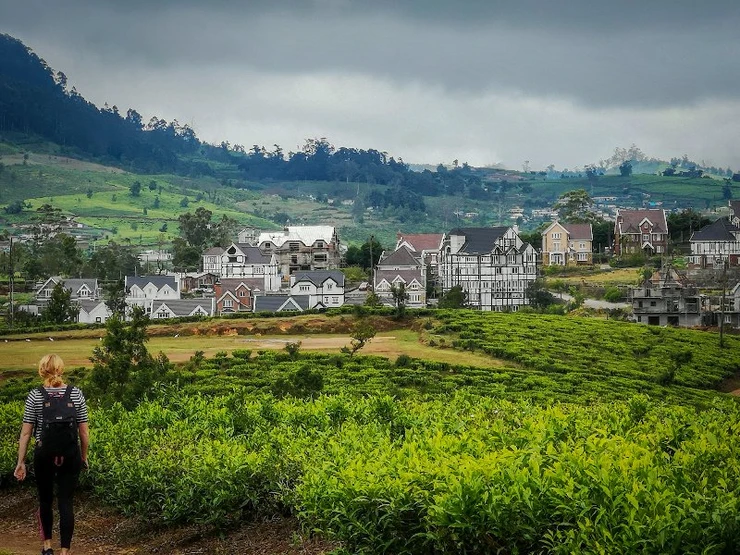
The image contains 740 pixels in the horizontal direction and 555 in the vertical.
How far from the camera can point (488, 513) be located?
324 inches

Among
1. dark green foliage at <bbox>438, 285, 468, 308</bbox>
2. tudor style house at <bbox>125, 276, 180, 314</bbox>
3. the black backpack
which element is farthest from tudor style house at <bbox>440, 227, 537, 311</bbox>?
the black backpack

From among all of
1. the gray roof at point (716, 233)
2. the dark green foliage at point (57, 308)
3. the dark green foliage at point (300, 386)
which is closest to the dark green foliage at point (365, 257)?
the gray roof at point (716, 233)

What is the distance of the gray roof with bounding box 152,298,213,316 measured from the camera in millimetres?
74188

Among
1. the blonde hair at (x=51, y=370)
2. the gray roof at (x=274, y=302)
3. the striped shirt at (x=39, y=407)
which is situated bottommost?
the gray roof at (x=274, y=302)

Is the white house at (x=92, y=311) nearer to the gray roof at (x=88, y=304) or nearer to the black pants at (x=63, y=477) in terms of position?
the gray roof at (x=88, y=304)

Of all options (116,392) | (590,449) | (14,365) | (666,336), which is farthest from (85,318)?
(590,449)

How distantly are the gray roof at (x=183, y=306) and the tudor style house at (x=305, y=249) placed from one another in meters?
19.4

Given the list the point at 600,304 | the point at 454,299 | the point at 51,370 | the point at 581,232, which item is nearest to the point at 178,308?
the point at 454,299

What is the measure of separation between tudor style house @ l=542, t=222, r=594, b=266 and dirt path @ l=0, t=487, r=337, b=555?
85.1m

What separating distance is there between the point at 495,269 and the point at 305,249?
22860 millimetres

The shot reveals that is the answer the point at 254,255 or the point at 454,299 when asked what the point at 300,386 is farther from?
the point at 254,255

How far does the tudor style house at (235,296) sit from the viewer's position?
76812 mm

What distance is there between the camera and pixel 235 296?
3044 inches

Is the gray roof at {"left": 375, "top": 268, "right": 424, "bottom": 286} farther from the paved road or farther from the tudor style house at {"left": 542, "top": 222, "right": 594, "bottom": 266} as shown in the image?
the tudor style house at {"left": 542, "top": 222, "right": 594, "bottom": 266}
